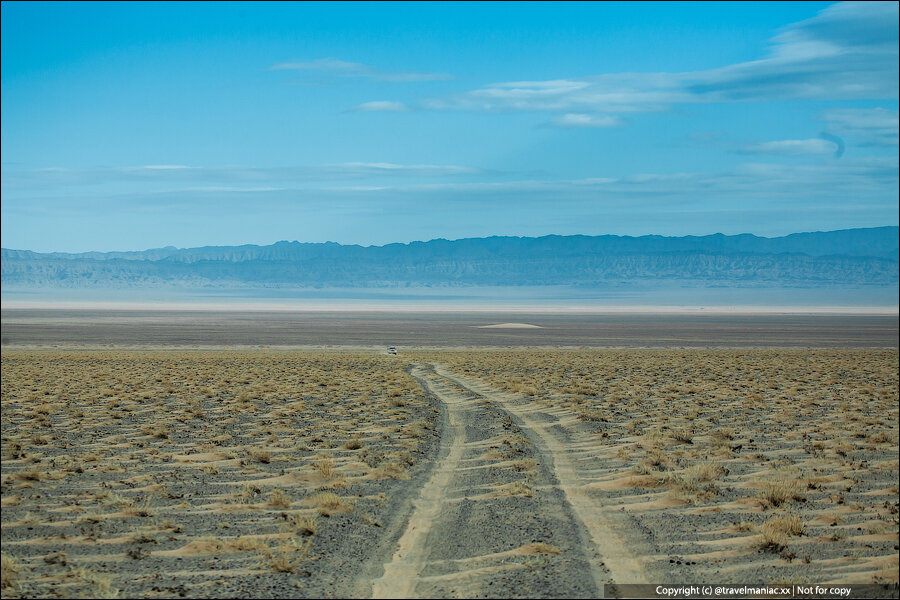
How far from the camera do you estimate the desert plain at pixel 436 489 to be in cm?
693

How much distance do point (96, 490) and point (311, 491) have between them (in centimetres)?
261

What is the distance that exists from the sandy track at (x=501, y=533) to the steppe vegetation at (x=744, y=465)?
57cm

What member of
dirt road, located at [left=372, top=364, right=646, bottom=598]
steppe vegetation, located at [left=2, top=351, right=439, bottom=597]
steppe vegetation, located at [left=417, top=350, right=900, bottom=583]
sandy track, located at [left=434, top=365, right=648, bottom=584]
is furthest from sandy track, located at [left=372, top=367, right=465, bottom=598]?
steppe vegetation, located at [left=417, top=350, right=900, bottom=583]

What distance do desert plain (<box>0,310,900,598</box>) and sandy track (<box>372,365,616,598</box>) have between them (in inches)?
1.3

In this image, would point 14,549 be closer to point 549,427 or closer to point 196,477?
point 196,477

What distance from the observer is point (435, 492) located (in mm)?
10156

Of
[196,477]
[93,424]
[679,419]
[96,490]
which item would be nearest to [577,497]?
[196,477]

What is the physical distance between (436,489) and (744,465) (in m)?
4.93

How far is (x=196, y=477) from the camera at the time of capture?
35.7ft

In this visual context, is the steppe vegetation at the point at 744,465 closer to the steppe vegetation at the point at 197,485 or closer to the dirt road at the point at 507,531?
the dirt road at the point at 507,531

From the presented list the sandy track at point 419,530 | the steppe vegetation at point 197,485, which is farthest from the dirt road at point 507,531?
the steppe vegetation at point 197,485

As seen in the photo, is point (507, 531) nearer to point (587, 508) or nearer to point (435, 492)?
point (587, 508)

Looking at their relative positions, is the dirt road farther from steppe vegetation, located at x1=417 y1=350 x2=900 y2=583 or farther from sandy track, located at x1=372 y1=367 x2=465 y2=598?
steppe vegetation, located at x1=417 y1=350 x2=900 y2=583

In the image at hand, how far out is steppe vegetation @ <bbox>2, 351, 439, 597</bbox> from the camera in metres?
6.83
